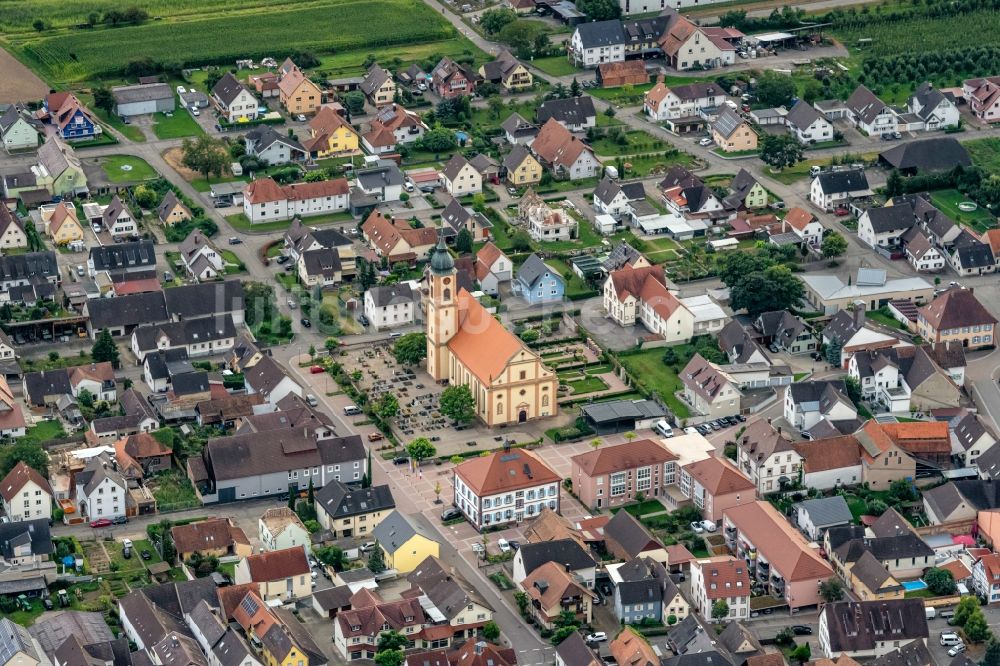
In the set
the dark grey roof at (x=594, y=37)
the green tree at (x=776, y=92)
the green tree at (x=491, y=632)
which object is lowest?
the green tree at (x=491, y=632)

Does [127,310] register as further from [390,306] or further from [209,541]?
[209,541]

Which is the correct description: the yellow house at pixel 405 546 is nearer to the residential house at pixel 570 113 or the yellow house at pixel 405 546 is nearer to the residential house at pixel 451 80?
the residential house at pixel 570 113

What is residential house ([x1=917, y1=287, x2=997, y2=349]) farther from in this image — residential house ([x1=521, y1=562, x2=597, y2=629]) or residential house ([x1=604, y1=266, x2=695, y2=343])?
residential house ([x1=521, y1=562, x2=597, y2=629])

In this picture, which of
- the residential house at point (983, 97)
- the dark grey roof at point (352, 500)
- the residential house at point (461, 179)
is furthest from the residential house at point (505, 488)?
the residential house at point (983, 97)

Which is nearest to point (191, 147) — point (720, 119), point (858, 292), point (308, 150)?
point (308, 150)

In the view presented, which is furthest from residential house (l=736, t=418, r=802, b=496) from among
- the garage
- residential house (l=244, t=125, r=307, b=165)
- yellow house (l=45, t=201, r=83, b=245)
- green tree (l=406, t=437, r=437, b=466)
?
the garage
